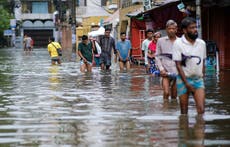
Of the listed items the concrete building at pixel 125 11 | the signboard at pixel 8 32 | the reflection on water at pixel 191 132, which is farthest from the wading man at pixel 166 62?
the signboard at pixel 8 32

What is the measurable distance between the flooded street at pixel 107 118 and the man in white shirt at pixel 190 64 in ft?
1.37

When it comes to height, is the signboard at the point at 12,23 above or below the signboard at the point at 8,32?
above

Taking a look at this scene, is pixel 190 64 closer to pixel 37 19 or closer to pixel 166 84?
pixel 166 84

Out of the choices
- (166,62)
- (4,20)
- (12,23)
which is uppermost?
(4,20)

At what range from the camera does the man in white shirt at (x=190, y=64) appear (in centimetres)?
1020

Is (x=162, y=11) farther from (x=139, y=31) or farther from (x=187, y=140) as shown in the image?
(x=187, y=140)

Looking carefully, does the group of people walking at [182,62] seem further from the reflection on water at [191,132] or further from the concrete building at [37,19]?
the concrete building at [37,19]

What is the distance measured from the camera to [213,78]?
19.9 m

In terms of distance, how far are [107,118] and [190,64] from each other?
1.56 meters

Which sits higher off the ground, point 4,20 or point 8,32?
point 4,20

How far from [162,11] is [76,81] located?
29.1ft

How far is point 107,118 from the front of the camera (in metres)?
10.8

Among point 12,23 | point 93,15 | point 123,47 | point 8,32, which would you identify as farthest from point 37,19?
point 123,47

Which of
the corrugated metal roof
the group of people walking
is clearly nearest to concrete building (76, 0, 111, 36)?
the corrugated metal roof
